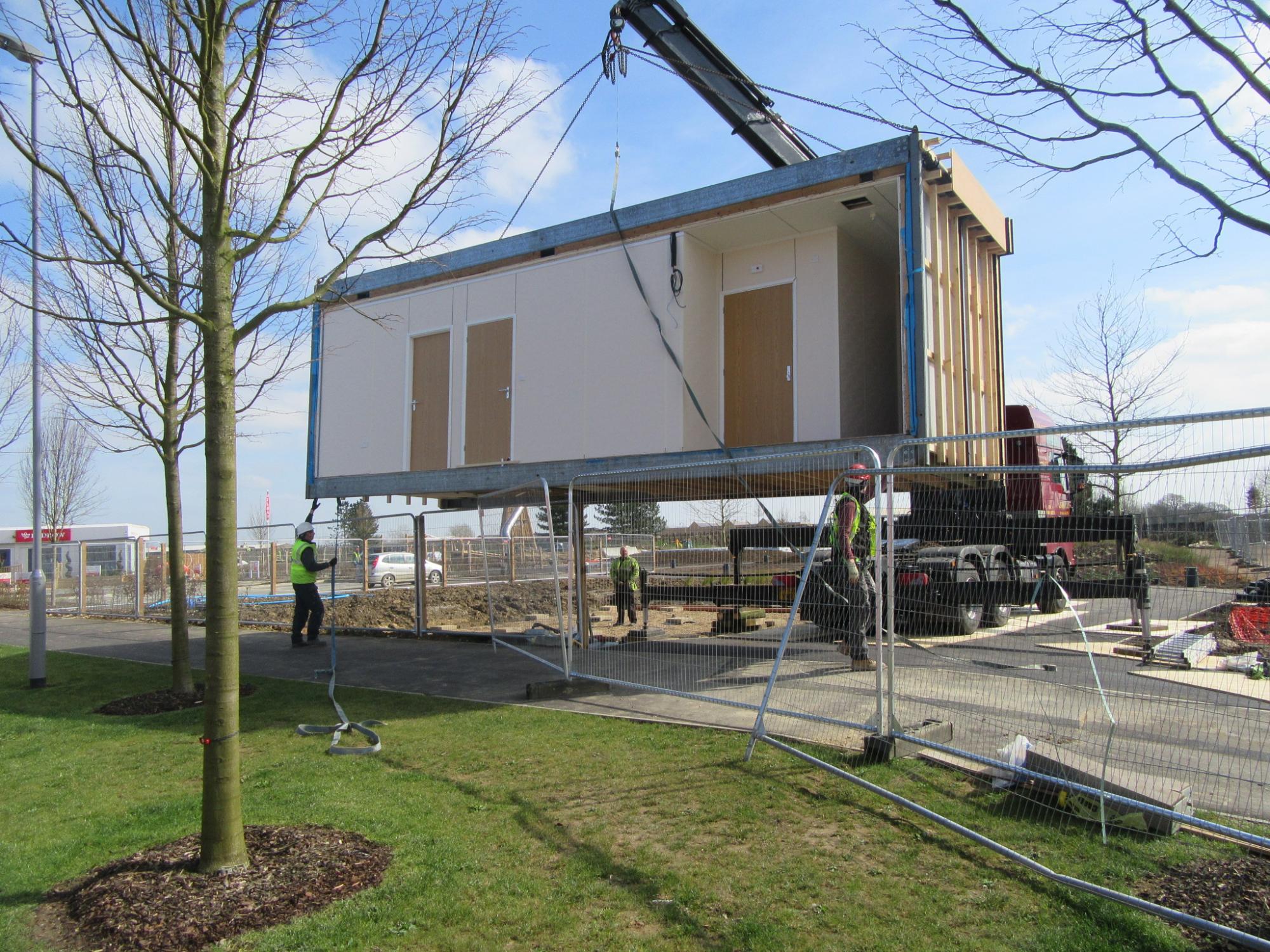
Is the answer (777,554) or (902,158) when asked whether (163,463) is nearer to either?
(777,554)

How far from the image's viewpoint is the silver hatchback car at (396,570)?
747 inches

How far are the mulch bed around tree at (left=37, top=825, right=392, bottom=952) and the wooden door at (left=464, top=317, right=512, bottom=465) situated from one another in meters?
7.24

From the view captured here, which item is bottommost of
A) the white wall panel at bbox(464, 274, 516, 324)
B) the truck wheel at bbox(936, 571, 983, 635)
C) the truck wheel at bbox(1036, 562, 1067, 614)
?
the truck wheel at bbox(936, 571, 983, 635)

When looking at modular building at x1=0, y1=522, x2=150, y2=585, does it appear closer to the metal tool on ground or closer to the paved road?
the metal tool on ground

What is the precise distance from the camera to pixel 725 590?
24.8 ft

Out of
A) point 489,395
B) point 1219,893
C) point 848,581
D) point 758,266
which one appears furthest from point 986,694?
point 489,395

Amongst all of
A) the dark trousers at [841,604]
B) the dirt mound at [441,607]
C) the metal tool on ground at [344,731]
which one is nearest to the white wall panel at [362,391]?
the dirt mound at [441,607]

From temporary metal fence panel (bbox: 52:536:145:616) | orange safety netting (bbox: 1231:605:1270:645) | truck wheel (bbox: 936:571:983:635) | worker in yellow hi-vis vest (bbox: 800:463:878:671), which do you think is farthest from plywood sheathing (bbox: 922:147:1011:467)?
temporary metal fence panel (bbox: 52:536:145:616)

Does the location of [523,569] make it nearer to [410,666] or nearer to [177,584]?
[410,666]

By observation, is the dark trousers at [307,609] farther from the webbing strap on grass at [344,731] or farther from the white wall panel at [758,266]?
the white wall panel at [758,266]

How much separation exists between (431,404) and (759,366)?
4.85 meters

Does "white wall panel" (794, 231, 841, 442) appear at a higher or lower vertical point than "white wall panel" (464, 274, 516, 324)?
lower

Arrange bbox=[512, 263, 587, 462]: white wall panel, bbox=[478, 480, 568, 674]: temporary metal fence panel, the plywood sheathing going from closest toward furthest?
the plywood sheathing → bbox=[512, 263, 587, 462]: white wall panel → bbox=[478, 480, 568, 674]: temporary metal fence panel

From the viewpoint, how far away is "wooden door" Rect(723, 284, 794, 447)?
983cm
